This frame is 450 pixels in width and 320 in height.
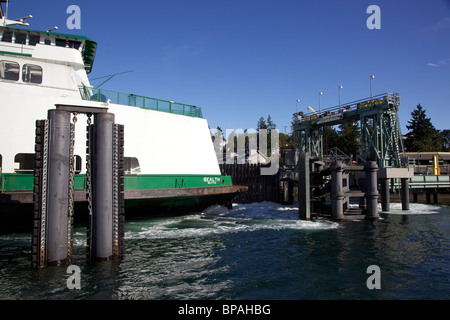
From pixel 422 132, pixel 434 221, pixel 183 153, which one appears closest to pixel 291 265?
pixel 183 153

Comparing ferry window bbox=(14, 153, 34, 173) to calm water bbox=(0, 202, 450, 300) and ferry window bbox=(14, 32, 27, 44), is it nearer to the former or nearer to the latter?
calm water bbox=(0, 202, 450, 300)

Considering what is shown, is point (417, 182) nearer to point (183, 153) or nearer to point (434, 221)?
point (434, 221)

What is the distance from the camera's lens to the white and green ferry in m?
12.7

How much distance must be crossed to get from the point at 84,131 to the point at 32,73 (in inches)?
139

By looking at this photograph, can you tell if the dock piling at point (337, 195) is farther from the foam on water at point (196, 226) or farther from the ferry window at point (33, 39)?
the ferry window at point (33, 39)

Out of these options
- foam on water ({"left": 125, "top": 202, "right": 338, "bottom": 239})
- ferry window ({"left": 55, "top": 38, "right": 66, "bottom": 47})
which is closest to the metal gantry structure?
foam on water ({"left": 125, "top": 202, "right": 338, "bottom": 239})

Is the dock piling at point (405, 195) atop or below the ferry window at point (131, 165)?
below

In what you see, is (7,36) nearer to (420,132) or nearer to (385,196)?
(385,196)

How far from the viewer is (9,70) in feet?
44.3

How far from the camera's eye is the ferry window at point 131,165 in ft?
48.8

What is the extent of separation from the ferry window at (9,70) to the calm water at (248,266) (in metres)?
6.85

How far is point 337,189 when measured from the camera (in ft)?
54.6

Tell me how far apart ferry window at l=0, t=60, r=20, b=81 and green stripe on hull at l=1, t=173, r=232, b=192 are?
4459 millimetres

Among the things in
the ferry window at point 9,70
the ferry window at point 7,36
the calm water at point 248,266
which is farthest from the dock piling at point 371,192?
the ferry window at point 7,36
